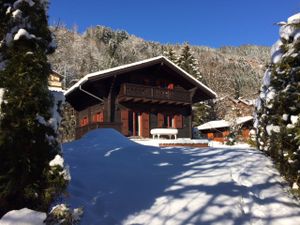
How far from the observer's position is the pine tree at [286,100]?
663 cm

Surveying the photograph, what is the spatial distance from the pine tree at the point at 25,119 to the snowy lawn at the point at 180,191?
1.04m

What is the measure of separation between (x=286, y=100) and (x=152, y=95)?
Answer: 1833cm

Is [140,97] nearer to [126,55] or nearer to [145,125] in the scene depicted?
[145,125]

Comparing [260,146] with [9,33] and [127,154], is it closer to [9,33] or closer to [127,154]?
[127,154]

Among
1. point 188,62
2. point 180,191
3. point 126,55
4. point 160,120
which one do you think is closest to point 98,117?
Answer: point 160,120

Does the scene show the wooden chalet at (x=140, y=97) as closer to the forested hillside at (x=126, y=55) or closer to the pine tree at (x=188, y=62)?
the pine tree at (x=188, y=62)

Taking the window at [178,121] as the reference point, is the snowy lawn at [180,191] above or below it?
below

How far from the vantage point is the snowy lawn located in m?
6.09

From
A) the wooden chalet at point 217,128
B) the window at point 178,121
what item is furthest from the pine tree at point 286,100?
the wooden chalet at point 217,128

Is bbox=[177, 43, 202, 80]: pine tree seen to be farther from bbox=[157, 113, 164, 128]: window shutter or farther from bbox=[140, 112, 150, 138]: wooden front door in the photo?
bbox=[140, 112, 150, 138]: wooden front door

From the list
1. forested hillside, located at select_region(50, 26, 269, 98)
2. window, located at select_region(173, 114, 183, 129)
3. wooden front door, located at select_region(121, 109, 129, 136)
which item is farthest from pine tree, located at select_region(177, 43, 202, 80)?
wooden front door, located at select_region(121, 109, 129, 136)

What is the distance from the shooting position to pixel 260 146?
34.9 ft

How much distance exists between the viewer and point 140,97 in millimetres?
24438

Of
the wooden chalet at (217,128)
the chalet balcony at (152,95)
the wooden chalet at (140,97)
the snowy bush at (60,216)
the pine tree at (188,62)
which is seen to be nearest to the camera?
the snowy bush at (60,216)
